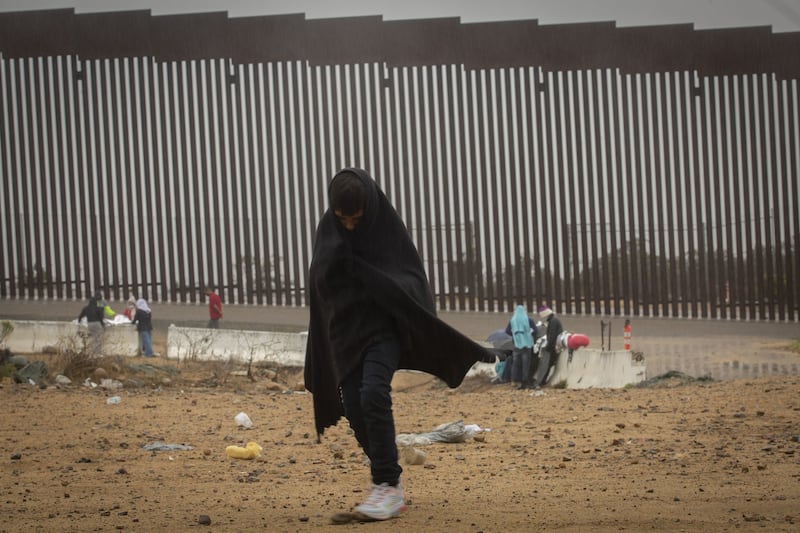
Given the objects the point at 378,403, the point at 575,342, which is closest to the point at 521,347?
the point at 575,342

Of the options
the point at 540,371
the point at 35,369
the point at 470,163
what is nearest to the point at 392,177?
the point at 470,163

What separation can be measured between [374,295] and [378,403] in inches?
17.2

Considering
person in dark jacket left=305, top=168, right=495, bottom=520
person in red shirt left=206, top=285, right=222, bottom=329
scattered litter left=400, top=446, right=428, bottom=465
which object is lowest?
scattered litter left=400, top=446, right=428, bottom=465

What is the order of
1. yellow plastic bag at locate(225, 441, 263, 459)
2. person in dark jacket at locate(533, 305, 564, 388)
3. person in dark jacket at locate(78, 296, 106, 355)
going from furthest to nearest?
person in dark jacket at locate(78, 296, 106, 355) < person in dark jacket at locate(533, 305, 564, 388) < yellow plastic bag at locate(225, 441, 263, 459)

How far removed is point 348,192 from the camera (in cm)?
448

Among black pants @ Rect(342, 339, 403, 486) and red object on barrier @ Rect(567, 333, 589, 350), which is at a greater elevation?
black pants @ Rect(342, 339, 403, 486)

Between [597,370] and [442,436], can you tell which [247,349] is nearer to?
[597,370]

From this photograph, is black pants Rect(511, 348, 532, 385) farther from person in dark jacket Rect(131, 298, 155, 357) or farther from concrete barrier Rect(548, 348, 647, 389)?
person in dark jacket Rect(131, 298, 155, 357)

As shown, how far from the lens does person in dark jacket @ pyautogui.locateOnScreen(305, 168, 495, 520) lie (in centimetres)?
453

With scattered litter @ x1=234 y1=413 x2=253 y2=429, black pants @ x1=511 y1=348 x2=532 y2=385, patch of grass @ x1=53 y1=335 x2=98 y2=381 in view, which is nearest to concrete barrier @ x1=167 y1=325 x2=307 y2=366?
Answer: patch of grass @ x1=53 y1=335 x2=98 y2=381

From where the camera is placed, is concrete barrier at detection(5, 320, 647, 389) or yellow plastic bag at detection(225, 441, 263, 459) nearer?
yellow plastic bag at detection(225, 441, 263, 459)

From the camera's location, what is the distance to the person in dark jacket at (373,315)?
178 inches

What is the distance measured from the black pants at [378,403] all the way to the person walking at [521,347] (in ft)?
30.3

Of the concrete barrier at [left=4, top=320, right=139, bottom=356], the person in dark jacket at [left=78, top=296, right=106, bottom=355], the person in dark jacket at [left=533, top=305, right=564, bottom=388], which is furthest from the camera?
the concrete barrier at [left=4, top=320, right=139, bottom=356]
